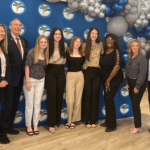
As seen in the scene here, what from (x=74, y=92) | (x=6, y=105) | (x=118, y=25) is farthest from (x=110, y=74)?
(x=6, y=105)

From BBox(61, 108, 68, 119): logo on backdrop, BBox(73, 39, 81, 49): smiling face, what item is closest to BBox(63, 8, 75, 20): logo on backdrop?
BBox(73, 39, 81, 49): smiling face

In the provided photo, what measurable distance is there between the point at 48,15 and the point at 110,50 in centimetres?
123

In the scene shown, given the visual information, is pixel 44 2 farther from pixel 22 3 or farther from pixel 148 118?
pixel 148 118

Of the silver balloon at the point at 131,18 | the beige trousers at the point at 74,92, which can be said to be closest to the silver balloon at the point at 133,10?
the silver balloon at the point at 131,18

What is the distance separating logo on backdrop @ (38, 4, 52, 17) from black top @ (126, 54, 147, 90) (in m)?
1.59

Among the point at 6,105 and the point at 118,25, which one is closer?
the point at 6,105

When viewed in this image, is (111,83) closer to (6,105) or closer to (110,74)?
(110,74)

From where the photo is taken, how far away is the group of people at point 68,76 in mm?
2355

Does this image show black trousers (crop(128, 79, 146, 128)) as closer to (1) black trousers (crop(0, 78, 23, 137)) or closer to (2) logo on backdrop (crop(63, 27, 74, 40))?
(2) logo on backdrop (crop(63, 27, 74, 40))

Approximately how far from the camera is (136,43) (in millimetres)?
2623

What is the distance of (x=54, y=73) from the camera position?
2.69m

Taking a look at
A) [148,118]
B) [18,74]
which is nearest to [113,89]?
[148,118]

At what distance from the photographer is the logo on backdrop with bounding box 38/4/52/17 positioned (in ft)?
9.09

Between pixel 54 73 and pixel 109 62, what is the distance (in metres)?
0.93
